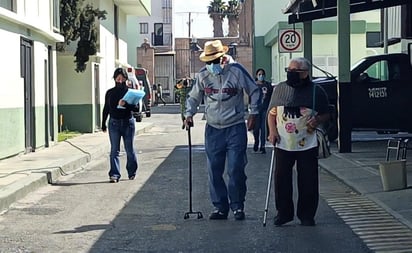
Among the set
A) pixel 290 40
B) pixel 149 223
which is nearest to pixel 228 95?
pixel 149 223

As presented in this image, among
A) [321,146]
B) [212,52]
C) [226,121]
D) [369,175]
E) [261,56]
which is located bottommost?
[369,175]

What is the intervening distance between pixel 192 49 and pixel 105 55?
4304 cm

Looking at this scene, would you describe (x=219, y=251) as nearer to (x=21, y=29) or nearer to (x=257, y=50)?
(x=21, y=29)

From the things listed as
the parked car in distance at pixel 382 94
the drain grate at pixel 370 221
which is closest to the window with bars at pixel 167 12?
the parked car in distance at pixel 382 94

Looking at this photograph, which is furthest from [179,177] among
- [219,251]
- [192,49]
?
[192,49]

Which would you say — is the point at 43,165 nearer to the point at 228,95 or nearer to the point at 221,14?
the point at 228,95

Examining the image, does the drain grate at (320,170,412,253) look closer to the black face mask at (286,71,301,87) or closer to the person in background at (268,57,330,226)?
the person in background at (268,57,330,226)

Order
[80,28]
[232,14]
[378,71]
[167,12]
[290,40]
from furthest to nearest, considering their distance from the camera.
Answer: [232,14]
[167,12]
[80,28]
[290,40]
[378,71]

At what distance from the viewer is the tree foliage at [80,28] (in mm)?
23047

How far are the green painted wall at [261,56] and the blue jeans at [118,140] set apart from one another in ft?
118

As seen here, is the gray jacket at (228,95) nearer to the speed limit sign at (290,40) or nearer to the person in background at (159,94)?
the speed limit sign at (290,40)

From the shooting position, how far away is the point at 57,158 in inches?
649

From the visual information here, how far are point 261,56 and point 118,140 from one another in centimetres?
3703

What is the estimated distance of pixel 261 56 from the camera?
4988cm
